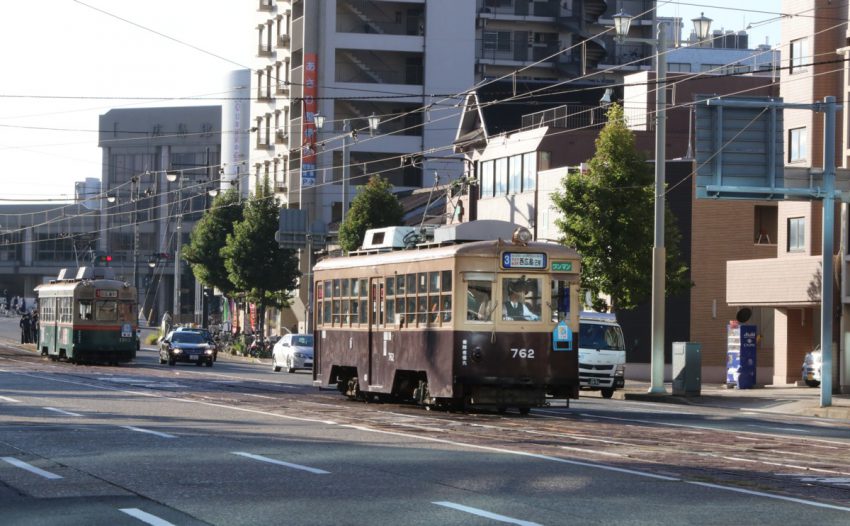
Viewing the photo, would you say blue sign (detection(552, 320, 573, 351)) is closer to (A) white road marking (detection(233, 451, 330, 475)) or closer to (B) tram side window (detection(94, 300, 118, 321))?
(A) white road marking (detection(233, 451, 330, 475))

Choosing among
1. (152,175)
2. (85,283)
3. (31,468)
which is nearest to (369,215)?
(85,283)

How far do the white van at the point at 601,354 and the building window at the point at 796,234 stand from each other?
26.3 feet

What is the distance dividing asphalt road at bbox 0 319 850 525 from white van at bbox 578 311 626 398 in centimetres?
1123

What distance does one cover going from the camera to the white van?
3891 centimetres

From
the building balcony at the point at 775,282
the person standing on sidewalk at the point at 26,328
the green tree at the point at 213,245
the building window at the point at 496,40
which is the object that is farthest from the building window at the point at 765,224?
the building window at the point at 496,40

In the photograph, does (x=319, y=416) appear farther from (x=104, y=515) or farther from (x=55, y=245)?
(x=55, y=245)

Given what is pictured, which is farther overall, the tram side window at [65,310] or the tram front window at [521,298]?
the tram side window at [65,310]

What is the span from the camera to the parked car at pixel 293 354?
2128 inches

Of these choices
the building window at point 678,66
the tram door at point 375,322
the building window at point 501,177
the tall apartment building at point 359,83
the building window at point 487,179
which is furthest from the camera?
the building window at point 678,66

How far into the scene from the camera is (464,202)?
208 feet

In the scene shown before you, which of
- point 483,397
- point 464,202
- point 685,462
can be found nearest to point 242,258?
point 464,202

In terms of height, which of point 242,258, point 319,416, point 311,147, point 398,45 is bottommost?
point 319,416

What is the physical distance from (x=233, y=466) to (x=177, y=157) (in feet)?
412

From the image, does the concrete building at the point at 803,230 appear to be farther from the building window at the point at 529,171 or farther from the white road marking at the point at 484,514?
the white road marking at the point at 484,514
